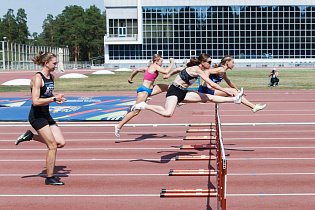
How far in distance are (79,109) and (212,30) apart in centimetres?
7448

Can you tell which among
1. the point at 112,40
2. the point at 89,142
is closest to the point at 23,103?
the point at 89,142

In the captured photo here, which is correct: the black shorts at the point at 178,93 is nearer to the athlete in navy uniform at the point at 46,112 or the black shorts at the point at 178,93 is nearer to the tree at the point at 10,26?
the athlete in navy uniform at the point at 46,112

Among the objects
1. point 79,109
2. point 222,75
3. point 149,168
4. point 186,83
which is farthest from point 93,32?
point 149,168

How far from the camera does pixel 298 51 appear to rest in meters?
91.1

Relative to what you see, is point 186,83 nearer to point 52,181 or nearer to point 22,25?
point 52,181

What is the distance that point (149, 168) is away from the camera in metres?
9.66

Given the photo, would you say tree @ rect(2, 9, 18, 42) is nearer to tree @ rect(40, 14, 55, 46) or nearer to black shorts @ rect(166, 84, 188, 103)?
tree @ rect(40, 14, 55, 46)

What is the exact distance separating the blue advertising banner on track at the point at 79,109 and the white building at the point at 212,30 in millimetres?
69101

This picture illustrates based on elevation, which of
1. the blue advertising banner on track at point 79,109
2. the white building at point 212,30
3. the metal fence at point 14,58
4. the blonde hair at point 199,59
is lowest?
the blue advertising banner on track at point 79,109

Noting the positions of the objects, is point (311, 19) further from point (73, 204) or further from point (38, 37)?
point (38, 37)

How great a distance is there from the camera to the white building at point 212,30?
3585 inches

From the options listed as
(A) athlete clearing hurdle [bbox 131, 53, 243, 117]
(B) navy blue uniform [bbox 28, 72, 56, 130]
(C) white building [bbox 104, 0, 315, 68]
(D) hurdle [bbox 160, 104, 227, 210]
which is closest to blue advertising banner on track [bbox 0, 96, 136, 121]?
(D) hurdle [bbox 160, 104, 227, 210]

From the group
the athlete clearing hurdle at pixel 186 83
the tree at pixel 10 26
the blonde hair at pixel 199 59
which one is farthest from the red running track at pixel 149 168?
the tree at pixel 10 26

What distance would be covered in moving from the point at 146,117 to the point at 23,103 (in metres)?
5.98
